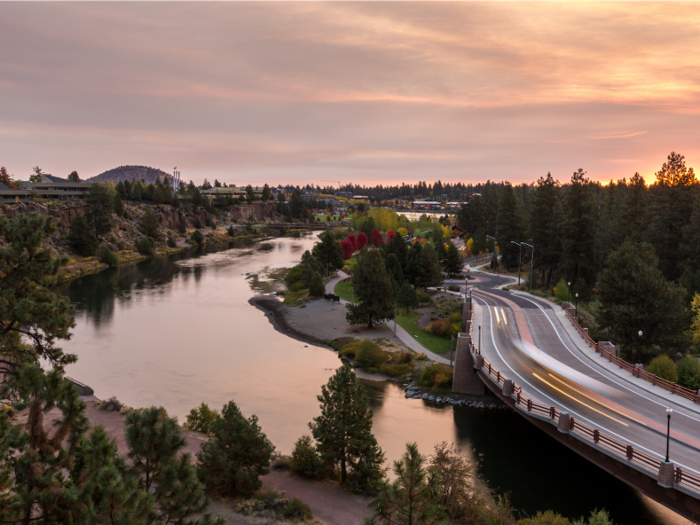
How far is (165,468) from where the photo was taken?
14.7 m

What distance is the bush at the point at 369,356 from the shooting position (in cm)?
4619

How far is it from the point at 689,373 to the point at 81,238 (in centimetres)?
11017

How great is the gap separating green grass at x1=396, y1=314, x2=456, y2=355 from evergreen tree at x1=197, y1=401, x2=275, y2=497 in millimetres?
26757

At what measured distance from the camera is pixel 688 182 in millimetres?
61781

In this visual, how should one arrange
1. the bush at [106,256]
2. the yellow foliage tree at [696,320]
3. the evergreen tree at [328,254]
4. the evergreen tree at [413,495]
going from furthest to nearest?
the bush at [106,256], the evergreen tree at [328,254], the yellow foliage tree at [696,320], the evergreen tree at [413,495]

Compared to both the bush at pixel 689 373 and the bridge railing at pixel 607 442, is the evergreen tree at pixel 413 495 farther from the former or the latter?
the bush at pixel 689 373

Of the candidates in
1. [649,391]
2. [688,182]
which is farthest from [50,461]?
[688,182]

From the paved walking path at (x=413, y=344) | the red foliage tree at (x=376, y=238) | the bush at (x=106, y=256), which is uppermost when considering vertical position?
the red foliage tree at (x=376, y=238)

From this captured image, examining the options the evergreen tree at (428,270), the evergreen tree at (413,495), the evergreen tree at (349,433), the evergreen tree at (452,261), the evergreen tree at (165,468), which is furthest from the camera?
the evergreen tree at (452,261)

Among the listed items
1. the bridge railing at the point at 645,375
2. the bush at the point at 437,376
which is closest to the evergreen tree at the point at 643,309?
the bridge railing at the point at 645,375

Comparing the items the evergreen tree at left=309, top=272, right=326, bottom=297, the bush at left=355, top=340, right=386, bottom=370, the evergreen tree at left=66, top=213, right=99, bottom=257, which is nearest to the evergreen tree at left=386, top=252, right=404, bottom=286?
the evergreen tree at left=309, top=272, right=326, bottom=297

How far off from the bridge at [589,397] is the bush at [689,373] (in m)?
3.51

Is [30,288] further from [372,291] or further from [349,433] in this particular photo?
[372,291]

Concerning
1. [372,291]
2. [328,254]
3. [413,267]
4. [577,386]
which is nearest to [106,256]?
[328,254]
